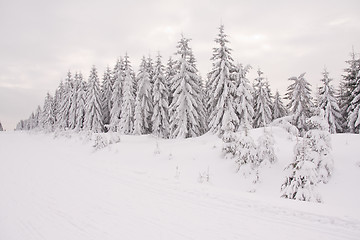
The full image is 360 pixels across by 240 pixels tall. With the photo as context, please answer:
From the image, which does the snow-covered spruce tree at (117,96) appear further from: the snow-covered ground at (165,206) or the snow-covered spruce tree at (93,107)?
the snow-covered ground at (165,206)

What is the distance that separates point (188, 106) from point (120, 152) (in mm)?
13322

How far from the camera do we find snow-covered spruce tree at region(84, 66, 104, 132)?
1533 inches

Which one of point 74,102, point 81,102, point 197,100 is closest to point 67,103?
point 74,102

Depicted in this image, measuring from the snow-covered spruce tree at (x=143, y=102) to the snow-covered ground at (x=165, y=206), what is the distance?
870 inches

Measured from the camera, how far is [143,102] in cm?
3303

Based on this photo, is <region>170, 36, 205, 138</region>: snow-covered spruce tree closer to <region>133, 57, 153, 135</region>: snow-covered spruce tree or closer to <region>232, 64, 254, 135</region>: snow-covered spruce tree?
<region>232, 64, 254, 135</region>: snow-covered spruce tree

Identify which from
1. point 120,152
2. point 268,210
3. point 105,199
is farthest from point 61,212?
point 120,152

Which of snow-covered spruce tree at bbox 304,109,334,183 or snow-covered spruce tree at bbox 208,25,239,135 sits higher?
snow-covered spruce tree at bbox 208,25,239,135

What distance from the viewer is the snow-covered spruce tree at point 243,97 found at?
82.0ft

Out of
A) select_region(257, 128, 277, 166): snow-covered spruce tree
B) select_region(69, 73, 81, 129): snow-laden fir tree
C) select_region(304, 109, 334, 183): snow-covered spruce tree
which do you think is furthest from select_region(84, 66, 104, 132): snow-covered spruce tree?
select_region(304, 109, 334, 183): snow-covered spruce tree

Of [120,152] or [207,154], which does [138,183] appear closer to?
[207,154]

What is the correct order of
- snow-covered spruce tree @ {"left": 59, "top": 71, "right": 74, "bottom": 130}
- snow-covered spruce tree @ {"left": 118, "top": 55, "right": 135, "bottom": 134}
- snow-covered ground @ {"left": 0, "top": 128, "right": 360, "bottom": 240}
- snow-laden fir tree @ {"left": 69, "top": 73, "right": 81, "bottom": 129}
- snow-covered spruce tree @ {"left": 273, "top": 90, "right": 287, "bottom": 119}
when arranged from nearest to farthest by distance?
snow-covered ground @ {"left": 0, "top": 128, "right": 360, "bottom": 240}, snow-covered spruce tree @ {"left": 118, "top": 55, "right": 135, "bottom": 134}, snow-covered spruce tree @ {"left": 273, "top": 90, "right": 287, "bottom": 119}, snow-laden fir tree @ {"left": 69, "top": 73, "right": 81, "bottom": 129}, snow-covered spruce tree @ {"left": 59, "top": 71, "right": 74, "bottom": 130}

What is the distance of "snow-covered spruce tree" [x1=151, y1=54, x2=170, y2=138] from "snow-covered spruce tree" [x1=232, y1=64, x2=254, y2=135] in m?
9.81

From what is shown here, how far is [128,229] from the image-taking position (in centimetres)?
462
